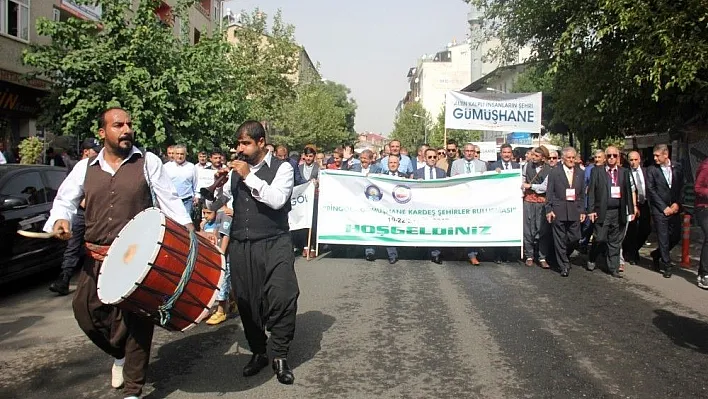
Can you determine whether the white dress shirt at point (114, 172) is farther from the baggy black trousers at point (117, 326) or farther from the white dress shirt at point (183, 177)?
the white dress shirt at point (183, 177)

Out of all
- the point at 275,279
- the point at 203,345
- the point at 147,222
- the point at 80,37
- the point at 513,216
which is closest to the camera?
the point at 147,222

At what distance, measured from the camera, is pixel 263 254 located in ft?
15.4

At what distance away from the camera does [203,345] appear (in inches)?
224

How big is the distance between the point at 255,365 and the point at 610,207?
6.75 m

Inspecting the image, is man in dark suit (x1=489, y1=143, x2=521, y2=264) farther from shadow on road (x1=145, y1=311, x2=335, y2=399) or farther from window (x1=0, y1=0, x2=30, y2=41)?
window (x1=0, y1=0, x2=30, y2=41)

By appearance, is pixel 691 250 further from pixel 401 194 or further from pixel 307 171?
pixel 307 171

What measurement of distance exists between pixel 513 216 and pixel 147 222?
296 inches

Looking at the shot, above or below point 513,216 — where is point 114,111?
above

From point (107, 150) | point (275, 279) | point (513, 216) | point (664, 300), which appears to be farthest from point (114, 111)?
point (513, 216)

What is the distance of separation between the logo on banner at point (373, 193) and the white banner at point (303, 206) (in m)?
0.99

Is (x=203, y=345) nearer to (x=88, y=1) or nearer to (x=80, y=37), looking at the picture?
(x=80, y=37)

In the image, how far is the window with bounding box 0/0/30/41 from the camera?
17.4 m

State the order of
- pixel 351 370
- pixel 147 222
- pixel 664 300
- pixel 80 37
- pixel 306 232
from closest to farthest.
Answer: pixel 147 222 < pixel 351 370 < pixel 664 300 < pixel 306 232 < pixel 80 37

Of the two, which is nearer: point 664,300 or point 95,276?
point 95,276
